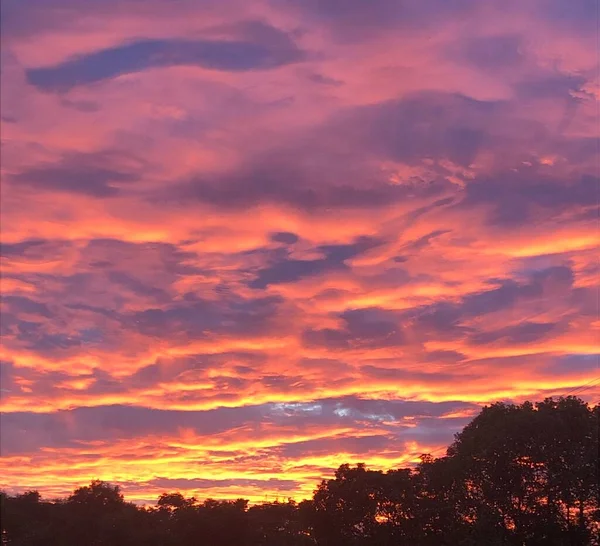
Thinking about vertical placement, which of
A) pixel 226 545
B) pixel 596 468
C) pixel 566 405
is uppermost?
pixel 566 405

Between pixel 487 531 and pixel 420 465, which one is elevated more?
pixel 420 465

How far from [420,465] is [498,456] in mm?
12929

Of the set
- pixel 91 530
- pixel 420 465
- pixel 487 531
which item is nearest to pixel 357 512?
pixel 420 465

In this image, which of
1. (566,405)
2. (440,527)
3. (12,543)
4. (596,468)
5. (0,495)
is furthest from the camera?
(0,495)

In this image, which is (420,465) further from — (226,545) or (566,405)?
(226,545)

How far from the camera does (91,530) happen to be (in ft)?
285

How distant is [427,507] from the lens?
64.1 m

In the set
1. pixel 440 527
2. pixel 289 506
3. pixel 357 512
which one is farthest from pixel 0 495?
pixel 440 527

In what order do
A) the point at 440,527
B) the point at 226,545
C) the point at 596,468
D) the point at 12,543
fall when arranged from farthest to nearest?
the point at 12,543 → the point at 226,545 → the point at 440,527 → the point at 596,468

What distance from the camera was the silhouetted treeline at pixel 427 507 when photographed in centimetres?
5250

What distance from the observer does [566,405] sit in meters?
53.2

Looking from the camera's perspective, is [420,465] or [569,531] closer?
[569,531]

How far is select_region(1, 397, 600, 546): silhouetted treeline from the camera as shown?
172ft

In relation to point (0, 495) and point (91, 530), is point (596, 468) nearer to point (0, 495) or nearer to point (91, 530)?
point (91, 530)
